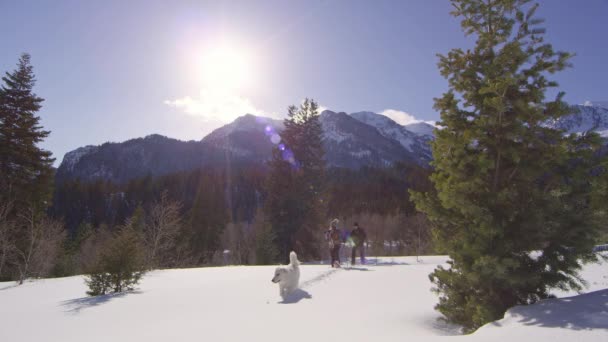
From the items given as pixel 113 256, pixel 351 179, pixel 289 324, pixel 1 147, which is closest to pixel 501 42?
pixel 289 324

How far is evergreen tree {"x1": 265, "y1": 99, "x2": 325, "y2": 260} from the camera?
24078 millimetres

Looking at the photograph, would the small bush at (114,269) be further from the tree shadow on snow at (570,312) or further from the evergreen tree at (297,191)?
the evergreen tree at (297,191)

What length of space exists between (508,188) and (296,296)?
5.57 m

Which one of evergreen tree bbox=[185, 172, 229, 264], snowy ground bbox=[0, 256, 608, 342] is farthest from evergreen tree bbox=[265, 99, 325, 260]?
evergreen tree bbox=[185, 172, 229, 264]

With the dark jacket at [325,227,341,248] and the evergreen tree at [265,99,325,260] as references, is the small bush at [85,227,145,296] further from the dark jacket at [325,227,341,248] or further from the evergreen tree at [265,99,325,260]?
the evergreen tree at [265,99,325,260]

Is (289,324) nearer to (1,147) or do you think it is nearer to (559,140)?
(559,140)

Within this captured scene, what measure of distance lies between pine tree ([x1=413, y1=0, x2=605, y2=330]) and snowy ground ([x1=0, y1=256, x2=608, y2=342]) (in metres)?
0.52

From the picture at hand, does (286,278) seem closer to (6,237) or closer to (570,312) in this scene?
(570,312)

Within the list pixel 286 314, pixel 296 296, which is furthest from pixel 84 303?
pixel 286 314

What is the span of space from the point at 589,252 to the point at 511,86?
3117mm

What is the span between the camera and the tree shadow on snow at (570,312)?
3996 mm

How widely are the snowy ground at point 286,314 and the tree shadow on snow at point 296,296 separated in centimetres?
6

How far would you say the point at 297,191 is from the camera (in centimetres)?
2420

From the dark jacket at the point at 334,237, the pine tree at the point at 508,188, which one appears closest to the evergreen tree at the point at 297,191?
the dark jacket at the point at 334,237
